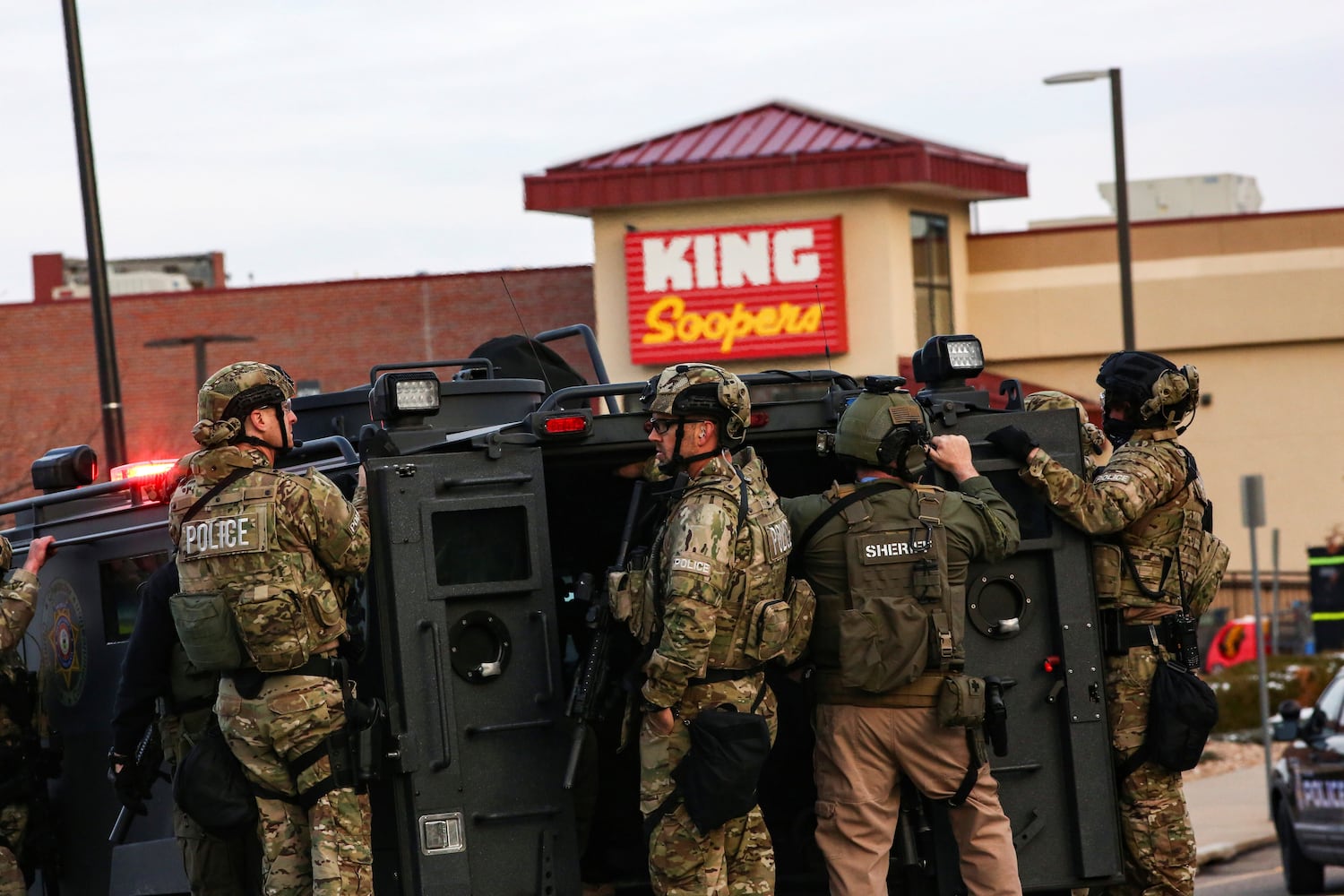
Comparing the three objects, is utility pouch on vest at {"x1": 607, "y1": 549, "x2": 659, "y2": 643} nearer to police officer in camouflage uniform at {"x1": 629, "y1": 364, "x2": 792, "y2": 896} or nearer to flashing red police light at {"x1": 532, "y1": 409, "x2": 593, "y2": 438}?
police officer in camouflage uniform at {"x1": 629, "y1": 364, "x2": 792, "y2": 896}

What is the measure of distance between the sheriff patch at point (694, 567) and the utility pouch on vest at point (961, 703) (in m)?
0.95

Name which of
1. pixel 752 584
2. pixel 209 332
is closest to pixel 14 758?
pixel 752 584

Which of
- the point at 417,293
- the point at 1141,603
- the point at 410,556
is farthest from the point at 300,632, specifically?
the point at 417,293

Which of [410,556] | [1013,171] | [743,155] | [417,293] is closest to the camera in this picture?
[410,556]

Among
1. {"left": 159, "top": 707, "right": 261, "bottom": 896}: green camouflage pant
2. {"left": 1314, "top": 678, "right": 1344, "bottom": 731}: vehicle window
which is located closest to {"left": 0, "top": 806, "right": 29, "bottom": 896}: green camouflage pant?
{"left": 159, "top": 707, "right": 261, "bottom": 896}: green camouflage pant

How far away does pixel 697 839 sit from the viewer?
690 centimetres

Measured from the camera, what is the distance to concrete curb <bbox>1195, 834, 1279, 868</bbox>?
14406mm

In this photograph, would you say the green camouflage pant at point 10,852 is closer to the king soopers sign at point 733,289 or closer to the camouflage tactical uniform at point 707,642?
the camouflage tactical uniform at point 707,642

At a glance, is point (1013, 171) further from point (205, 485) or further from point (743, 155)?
point (205, 485)

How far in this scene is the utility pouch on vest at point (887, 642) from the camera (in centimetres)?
691

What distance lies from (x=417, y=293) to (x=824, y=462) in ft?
99.6

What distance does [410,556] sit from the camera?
22.8ft

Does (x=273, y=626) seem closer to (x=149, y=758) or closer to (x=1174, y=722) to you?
(x=149, y=758)

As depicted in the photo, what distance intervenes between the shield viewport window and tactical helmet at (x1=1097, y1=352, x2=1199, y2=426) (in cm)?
239
